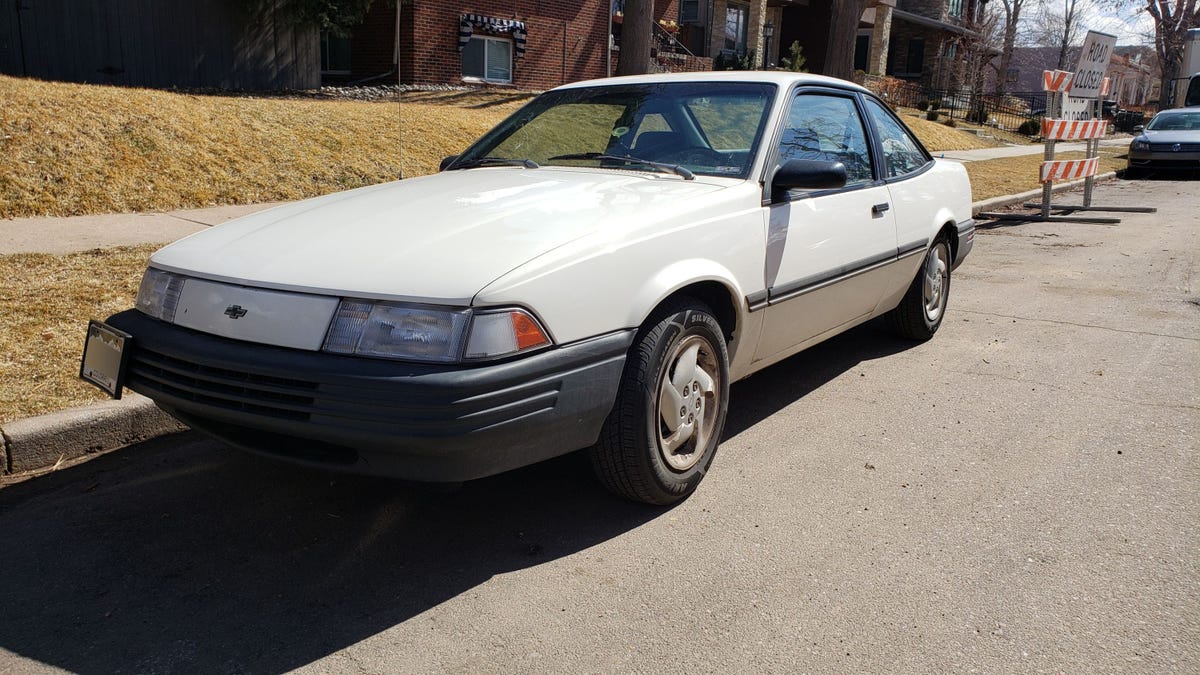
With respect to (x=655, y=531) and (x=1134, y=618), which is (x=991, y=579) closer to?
(x=1134, y=618)

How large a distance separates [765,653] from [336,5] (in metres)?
15.3

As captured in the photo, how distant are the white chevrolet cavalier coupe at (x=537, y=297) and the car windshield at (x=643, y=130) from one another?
1 centimetres

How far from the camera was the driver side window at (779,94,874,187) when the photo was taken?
440 cm

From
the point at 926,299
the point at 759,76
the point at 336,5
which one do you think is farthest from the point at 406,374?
the point at 336,5

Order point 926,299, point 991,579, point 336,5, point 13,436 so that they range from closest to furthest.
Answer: point 991,579 → point 13,436 → point 926,299 → point 336,5

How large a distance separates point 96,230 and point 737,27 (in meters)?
27.8

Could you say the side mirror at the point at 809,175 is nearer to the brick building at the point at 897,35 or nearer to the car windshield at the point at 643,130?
the car windshield at the point at 643,130

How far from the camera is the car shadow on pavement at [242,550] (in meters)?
2.74

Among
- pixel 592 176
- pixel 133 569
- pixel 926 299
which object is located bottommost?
pixel 133 569

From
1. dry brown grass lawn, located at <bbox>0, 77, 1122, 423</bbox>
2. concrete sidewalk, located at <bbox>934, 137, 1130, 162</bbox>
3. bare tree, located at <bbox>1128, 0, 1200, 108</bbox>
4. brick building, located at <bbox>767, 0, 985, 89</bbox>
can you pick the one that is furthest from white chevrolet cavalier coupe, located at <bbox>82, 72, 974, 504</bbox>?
A: bare tree, located at <bbox>1128, 0, 1200, 108</bbox>

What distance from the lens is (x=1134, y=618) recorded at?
283 centimetres

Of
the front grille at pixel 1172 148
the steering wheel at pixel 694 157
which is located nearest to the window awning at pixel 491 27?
the front grille at pixel 1172 148

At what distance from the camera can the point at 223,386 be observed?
298 cm

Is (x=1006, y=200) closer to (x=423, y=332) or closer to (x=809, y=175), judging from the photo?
(x=809, y=175)
